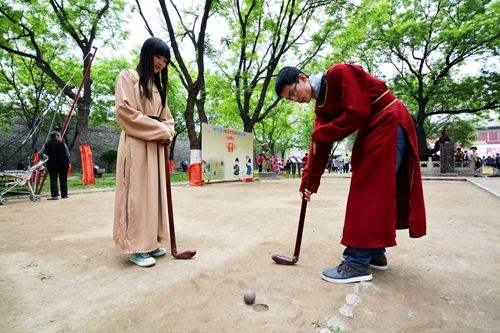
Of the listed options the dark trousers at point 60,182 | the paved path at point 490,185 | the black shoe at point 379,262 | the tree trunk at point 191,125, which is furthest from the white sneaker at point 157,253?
the tree trunk at point 191,125

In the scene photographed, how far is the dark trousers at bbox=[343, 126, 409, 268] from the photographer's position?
2.45 meters

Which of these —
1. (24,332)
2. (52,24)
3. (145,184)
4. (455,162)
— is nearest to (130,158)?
(145,184)

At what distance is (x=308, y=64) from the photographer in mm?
17734

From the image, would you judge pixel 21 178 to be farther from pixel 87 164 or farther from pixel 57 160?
pixel 87 164

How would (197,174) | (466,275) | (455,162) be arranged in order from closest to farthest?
(466,275)
(197,174)
(455,162)

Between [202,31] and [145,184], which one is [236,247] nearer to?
[145,184]

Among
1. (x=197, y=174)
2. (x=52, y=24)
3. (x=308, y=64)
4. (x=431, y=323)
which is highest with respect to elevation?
(x=52, y=24)

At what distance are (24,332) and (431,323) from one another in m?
2.28

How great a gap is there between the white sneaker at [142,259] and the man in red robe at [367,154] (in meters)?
1.48

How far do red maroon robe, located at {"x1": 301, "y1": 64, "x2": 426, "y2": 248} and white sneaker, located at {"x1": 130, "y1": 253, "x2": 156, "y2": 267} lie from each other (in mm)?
1656

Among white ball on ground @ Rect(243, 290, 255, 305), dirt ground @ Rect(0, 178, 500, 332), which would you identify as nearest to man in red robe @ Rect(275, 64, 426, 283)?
dirt ground @ Rect(0, 178, 500, 332)

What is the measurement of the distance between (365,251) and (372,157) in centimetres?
70

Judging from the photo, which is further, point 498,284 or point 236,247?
point 236,247

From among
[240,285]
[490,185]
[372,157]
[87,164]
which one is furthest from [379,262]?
[87,164]
